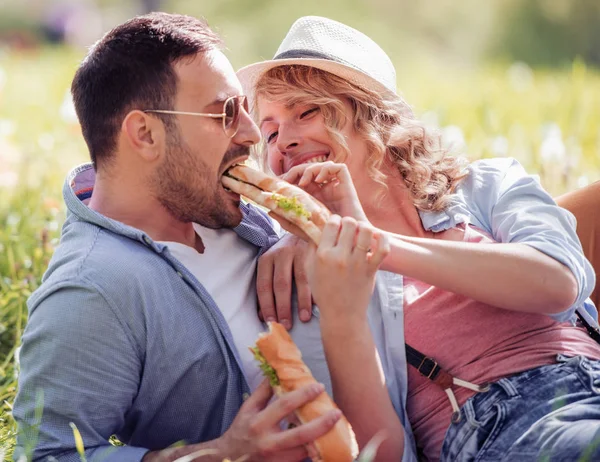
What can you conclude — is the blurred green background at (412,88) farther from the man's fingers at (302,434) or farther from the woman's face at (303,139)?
the man's fingers at (302,434)

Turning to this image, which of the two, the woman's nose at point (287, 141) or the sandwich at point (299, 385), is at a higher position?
the woman's nose at point (287, 141)

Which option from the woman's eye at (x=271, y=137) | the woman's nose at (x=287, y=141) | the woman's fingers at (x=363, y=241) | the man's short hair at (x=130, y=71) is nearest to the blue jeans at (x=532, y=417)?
the woman's fingers at (x=363, y=241)

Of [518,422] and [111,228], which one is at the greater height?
[111,228]

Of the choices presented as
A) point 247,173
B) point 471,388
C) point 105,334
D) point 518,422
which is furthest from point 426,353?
point 105,334

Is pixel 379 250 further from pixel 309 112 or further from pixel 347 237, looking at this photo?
pixel 309 112

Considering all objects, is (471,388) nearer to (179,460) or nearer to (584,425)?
(584,425)

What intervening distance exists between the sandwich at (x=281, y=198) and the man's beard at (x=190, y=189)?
60 mm

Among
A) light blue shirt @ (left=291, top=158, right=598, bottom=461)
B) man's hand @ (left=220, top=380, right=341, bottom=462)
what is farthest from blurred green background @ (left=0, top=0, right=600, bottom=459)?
man's hand @ (left=220, top=380, right=341, bottom=462)

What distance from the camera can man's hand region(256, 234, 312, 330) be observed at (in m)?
3.03

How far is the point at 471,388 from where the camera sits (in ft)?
9.48

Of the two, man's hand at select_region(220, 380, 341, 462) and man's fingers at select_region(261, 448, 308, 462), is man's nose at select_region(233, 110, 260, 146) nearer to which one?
man's hand at select_region(220, 380, 341, 462)

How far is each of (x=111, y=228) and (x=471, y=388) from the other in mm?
1264

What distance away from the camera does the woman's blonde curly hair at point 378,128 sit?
3.38 metres

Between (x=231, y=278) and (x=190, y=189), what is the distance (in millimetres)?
347
